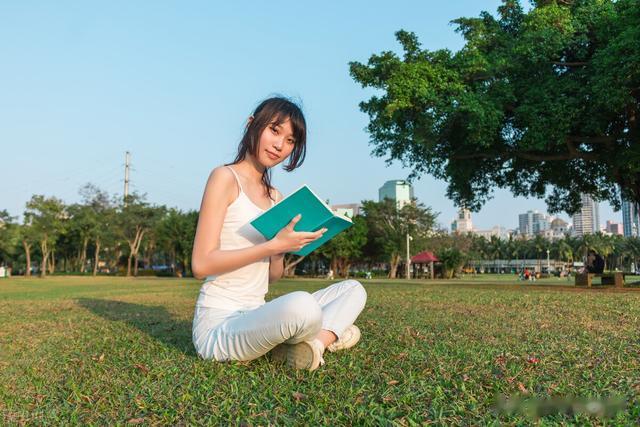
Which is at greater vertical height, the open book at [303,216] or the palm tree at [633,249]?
the palm tree at [633,249]

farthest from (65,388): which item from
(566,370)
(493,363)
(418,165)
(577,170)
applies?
(577,170)

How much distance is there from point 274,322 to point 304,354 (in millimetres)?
325

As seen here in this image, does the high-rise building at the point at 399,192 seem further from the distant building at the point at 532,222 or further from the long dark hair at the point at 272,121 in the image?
the distant building at the point at 532,222

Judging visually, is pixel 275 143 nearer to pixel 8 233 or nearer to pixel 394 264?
pixel 394 264

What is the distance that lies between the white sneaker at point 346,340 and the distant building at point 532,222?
636ft

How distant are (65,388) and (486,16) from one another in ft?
48.4

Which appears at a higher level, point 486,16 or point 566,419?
point 486,16

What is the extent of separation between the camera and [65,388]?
2.44 m

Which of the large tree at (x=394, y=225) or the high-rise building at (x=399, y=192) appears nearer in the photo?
the high-rise building at (x=399, y=192)

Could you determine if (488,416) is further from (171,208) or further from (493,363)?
(171,208)

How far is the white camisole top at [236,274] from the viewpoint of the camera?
2.64m

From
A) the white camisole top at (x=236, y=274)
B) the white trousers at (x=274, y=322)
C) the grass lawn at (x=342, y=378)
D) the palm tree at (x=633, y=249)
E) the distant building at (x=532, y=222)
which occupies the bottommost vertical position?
the grass lawn at (x=342, y=378)

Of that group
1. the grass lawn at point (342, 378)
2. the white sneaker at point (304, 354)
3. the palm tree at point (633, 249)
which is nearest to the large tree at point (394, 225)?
the grass lawn at point (342, 378)

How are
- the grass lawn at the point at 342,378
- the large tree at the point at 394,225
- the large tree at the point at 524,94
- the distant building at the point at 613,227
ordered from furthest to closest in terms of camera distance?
1. the distant building at the point at 613,227
2. the large tree at the point at 394,225
3. the large tree at the point at 524,94
4. the grass lawn at the point at 342,378
